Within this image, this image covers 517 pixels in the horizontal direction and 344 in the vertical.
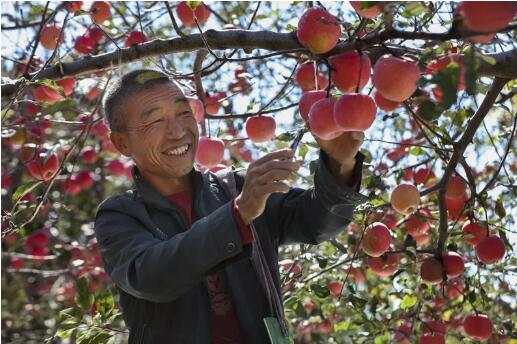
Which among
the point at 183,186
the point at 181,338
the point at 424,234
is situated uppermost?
the point at 183,186

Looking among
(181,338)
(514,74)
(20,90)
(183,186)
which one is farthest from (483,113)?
(20,90)

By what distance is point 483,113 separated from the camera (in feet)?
6.51

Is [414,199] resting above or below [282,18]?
below

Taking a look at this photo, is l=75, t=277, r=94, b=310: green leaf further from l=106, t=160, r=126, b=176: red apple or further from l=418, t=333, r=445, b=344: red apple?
l=106, t=160, r=126, b=176: red apple

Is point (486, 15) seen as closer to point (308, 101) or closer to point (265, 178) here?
point (265, 178)

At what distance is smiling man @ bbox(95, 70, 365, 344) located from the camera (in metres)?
1.66

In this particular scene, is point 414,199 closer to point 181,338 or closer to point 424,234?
point 424,234

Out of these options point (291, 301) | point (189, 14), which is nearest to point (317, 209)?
point (291, 301)

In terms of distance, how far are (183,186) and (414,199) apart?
58 cm

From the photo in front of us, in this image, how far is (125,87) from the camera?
6.84 feet

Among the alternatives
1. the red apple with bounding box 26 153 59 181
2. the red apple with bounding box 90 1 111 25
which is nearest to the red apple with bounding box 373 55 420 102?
the red apple with bounding box 90 1 111 25

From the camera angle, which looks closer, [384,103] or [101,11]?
[384,103]

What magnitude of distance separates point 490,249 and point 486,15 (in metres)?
1.27

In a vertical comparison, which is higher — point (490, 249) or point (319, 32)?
point (319, 32)
